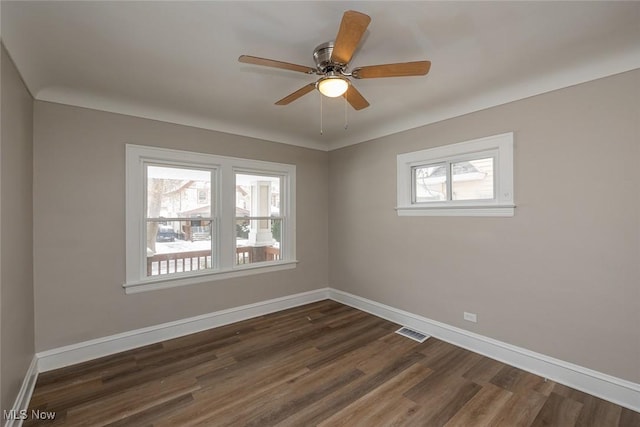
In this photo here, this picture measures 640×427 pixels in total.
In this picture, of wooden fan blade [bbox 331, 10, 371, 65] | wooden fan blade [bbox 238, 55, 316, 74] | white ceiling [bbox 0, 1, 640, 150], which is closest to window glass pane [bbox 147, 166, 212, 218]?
white ceiling [bbox 0, 1, 640, 150]

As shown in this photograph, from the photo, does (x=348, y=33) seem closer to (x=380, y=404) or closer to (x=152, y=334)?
(x=380, y=404)

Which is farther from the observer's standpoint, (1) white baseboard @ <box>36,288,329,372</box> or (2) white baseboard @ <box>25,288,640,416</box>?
(1) white baseboard @ <box>36,288,329,372</box>

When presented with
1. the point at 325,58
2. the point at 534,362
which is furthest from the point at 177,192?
the point at 534,362

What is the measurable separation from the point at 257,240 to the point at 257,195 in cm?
65

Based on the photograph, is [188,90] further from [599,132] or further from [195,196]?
[599,132]

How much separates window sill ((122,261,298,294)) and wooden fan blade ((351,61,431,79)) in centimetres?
283

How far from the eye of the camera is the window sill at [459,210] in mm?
2701

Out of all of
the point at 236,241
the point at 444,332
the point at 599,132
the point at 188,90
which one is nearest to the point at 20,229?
the point at 188,90

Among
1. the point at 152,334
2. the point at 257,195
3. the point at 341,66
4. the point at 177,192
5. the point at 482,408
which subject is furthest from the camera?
the point at 257,195

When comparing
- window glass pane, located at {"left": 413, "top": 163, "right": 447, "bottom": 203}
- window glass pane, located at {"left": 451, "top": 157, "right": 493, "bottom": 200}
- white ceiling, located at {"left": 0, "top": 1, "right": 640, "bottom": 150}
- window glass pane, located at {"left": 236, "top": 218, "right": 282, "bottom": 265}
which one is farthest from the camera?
window glass pane, located at {"left": 236, "top": 218, "right": 282, "bottom": 265}

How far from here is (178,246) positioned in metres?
3.38

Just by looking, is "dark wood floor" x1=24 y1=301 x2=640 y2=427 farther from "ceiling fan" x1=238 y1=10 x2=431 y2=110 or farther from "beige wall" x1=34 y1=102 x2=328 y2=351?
"ceiling fan" x1=238 y1=10 x2=431 y2=110

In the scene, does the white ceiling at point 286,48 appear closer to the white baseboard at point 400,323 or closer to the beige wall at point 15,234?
the beige wall at point 15,234

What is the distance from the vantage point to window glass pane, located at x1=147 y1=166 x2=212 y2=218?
321 cm
